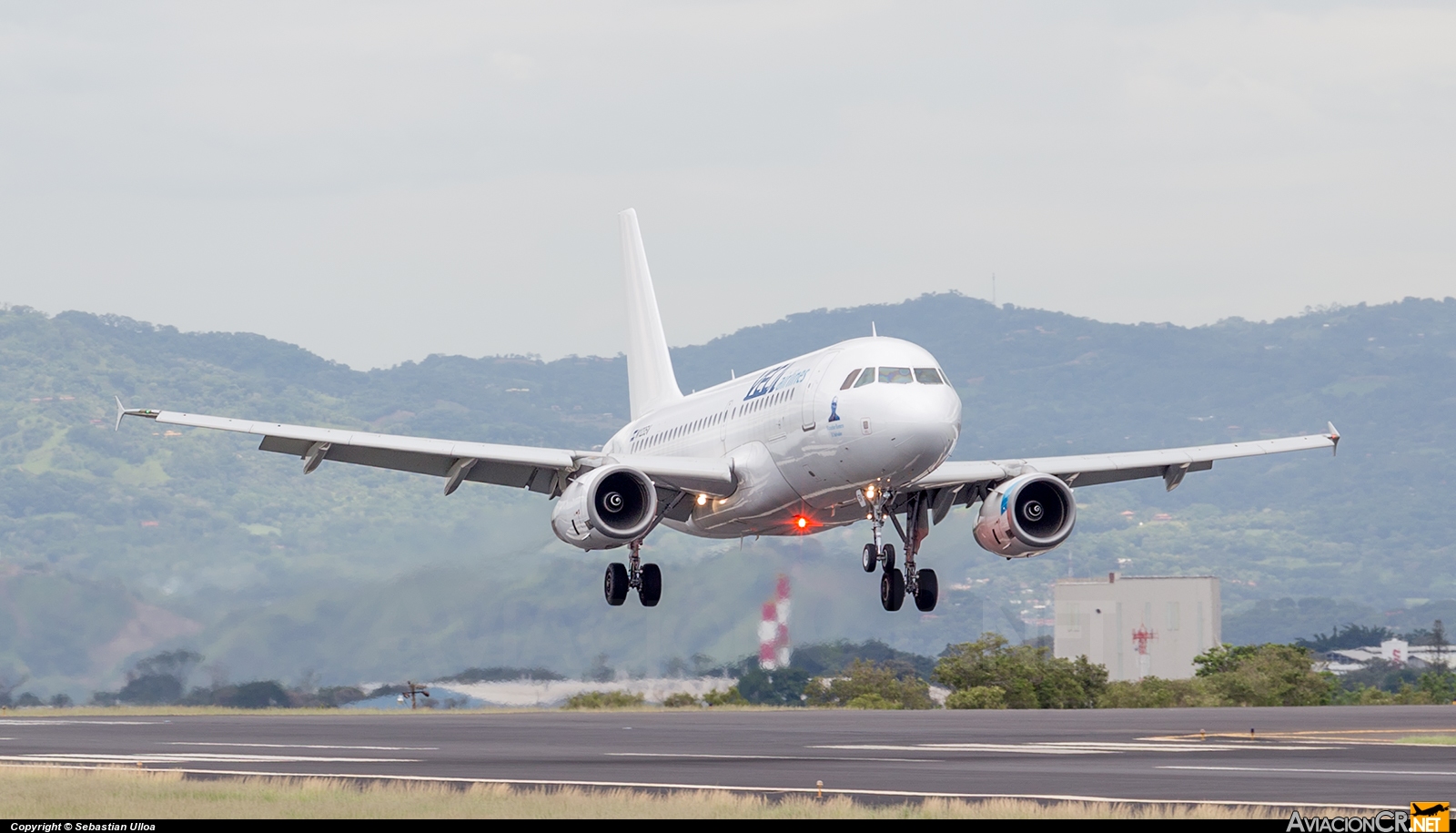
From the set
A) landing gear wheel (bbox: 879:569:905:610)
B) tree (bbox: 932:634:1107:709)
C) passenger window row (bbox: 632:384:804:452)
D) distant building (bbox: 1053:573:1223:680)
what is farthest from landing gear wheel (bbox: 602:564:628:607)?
distant building (bbox: 1053:573:1223:680)

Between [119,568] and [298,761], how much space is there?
49724 mm

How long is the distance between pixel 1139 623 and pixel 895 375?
359ft

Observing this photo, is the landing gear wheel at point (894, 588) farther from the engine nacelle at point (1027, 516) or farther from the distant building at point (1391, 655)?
the distant building at point (1391, 655)

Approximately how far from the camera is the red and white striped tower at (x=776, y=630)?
251 ft

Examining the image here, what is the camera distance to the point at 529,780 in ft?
103

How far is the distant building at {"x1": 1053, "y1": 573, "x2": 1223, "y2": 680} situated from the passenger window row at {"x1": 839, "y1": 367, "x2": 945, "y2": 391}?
105938 millimetres

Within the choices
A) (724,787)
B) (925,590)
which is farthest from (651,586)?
(724,787)

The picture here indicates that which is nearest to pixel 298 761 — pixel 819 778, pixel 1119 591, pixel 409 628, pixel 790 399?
pixel 819 778

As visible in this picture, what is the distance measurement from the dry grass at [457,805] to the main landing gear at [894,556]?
16.2 meters

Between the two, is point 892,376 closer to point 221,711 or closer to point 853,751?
point 853,751

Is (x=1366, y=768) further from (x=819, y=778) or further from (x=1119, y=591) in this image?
(x=1119, y=591)

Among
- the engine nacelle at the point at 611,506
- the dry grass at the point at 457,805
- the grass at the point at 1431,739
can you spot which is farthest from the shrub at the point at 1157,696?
the dry grass at the point at 457,805
